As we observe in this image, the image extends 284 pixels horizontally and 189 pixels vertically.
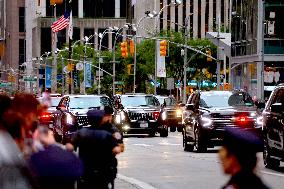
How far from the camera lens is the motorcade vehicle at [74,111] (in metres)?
35.5

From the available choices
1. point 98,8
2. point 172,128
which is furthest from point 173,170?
point 98,8

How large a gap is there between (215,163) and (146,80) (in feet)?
273

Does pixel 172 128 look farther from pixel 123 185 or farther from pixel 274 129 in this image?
pixel 123 185

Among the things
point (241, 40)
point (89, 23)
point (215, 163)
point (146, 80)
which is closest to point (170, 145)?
point (215, 163)

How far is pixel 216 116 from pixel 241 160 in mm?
23867

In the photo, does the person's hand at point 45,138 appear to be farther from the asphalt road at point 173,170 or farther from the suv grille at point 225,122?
the suv grille at point 225,122

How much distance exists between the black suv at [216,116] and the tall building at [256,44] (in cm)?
3701

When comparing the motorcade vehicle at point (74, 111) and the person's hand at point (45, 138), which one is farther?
the motorcade vehicle at point (74, 111)

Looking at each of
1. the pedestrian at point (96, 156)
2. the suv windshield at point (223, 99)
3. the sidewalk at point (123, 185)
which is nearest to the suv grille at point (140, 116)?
the suv windshield at point (223, 99)

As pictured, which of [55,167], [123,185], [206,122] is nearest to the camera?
[55,167]

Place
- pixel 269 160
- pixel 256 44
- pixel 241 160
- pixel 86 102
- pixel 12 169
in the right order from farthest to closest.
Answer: pixel 256 44 → pixel 86 102 → pixel 269 160 → pixel 241 160 → pixel 12 169

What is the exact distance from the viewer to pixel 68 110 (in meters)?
36.4

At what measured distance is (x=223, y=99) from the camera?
30.8 meters

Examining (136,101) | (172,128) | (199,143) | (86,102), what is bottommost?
(172,128)
